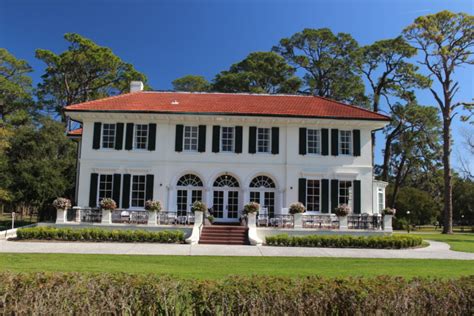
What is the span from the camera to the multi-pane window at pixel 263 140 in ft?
81.5

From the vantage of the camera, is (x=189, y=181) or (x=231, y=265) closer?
(x=231, y=265)

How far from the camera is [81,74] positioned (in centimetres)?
4059

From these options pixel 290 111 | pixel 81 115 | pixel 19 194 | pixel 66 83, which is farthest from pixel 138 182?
pixel 66 83

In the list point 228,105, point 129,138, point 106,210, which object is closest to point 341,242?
point 228,105

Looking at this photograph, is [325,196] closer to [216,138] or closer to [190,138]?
[216,138]

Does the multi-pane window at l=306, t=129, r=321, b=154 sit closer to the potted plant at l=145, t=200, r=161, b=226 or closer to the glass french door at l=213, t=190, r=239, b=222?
the glass french door at l=213, t=190, r=239, b=222

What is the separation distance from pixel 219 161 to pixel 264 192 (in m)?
3.22

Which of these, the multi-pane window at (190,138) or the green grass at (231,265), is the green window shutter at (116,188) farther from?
the green grass at (231,265)

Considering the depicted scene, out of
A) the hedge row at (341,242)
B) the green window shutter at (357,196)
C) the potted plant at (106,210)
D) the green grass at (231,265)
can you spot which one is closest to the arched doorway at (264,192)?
the green window shutter at (357,196)

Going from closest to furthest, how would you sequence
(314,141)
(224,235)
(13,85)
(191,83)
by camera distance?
(224,235), (314,141), (13,85), (191,83)

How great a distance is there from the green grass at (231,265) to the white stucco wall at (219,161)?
32.8ft

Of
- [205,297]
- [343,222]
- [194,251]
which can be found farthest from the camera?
[343,222]

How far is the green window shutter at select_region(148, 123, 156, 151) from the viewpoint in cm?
2428

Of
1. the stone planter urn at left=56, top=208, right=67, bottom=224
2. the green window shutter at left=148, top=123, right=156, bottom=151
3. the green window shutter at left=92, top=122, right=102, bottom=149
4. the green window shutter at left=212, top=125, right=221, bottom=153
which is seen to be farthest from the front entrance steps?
the green window shutter at left=92, top=122, right=102, bottom=149
